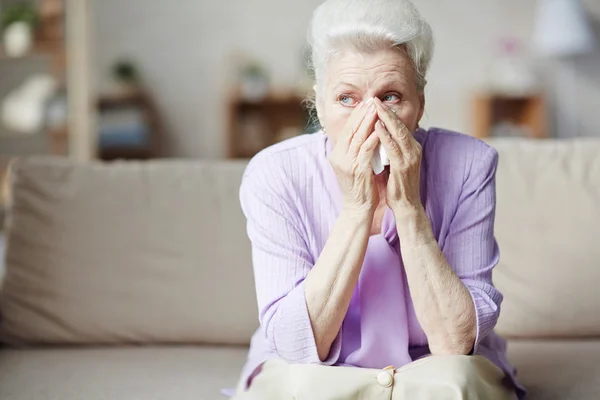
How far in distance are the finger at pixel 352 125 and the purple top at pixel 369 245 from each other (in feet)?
0.44

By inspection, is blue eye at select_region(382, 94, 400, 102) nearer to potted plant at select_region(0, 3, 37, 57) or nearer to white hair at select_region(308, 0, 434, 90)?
white hair at select_region(308, 0, 434, 90)

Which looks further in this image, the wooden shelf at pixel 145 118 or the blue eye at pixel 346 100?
the wooden shelf at pixel 145 118

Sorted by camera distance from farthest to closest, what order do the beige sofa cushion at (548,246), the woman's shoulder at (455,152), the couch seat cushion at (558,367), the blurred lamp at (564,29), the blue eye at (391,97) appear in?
the blurred lamp at (564,29) < the beige sofa cushion at (548,246) < the couch seat cushion at (558,367) < the woman's shoulder at (455,152) < the blue eye at (391,97)

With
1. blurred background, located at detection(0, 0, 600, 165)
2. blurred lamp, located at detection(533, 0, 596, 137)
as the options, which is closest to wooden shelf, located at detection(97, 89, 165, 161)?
blurred background, located at detection(0, 0, 600, 165)

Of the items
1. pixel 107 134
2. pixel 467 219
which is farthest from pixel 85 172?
pixel 107 134

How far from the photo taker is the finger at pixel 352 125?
124cm

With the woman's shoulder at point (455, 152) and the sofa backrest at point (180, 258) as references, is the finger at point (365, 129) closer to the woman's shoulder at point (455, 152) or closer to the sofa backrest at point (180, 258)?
the woman's shoulder at point (455, 152)

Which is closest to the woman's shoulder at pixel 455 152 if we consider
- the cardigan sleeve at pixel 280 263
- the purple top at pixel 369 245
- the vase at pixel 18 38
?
the purple top at pixel 369 245

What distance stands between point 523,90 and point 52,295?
4043 millimetres

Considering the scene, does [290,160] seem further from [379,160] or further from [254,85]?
[254,85]

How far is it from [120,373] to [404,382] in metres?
0.71

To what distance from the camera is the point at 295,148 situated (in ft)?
4.65

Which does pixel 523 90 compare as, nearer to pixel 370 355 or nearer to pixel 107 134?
pixel 107 134

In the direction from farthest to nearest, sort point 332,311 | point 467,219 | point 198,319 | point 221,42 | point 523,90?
point 221,42
point 523,90
point 198,319
point 467,219
point 332,311
